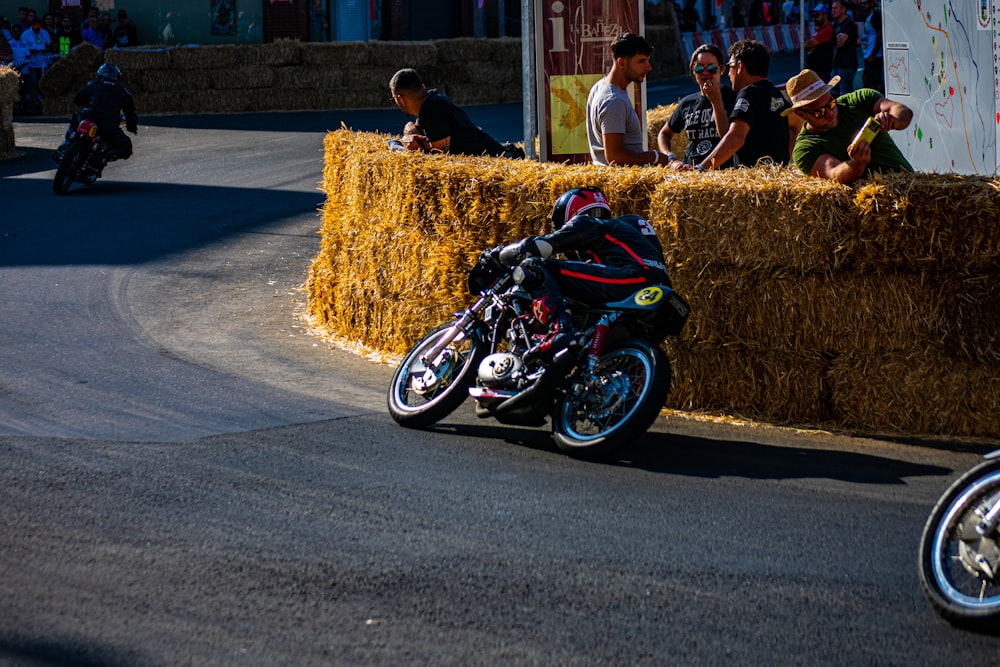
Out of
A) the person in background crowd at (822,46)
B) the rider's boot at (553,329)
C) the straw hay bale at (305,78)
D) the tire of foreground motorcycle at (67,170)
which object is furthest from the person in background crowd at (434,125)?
the straw hay bale at (305,78)

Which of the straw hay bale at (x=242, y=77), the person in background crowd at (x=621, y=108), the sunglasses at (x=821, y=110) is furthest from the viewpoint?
the straw hay bale at (x=242, y=77)

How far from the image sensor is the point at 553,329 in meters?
7.40

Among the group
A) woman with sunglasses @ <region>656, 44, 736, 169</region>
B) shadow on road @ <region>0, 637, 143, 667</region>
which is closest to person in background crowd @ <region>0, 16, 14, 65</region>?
woman with sunglasses @ <region>656, 44, 736, 169</region>

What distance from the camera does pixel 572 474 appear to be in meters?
6.75

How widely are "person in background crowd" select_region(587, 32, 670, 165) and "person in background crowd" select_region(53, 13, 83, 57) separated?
25121 mm

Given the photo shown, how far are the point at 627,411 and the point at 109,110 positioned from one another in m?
13.7

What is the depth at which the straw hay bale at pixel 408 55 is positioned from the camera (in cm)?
3275

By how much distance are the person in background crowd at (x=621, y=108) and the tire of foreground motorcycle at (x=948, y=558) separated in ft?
16.6

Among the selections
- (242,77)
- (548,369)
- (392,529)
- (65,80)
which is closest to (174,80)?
(242,77)

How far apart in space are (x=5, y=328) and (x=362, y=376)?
3.05 meters

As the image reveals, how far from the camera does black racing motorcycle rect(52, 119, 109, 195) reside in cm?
1791

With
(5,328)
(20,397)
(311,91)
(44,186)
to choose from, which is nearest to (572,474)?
(20,397)

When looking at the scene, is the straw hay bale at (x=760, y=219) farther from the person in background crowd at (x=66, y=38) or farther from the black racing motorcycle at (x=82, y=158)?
the person in background crowd at (x=66, y=38)

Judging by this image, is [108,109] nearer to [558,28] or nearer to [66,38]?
[558,28]
